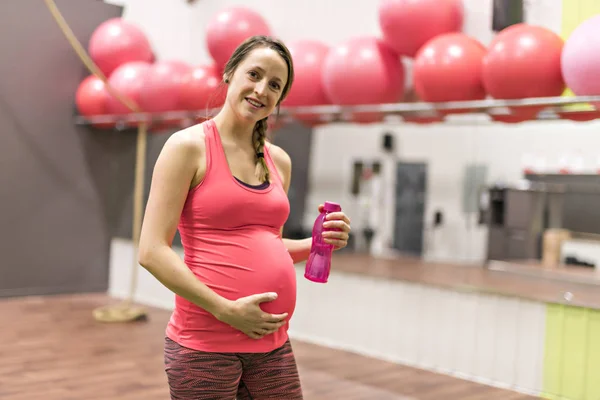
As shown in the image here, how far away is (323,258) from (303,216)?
4.90 m

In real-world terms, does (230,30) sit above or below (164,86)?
above

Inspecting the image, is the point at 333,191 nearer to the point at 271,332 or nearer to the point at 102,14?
the point at 102,14

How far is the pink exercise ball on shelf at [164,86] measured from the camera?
4816 mm

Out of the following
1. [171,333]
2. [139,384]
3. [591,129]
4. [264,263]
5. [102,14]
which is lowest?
[139,384]

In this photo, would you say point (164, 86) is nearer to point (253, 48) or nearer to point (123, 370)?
point (123, 370)

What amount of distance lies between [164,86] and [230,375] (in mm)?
3736

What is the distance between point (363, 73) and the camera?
381cm

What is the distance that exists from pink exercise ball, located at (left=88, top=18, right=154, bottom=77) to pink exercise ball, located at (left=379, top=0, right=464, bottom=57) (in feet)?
8.00

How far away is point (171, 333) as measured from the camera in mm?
1406

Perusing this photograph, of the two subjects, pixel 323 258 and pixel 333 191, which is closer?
pixel 323 258

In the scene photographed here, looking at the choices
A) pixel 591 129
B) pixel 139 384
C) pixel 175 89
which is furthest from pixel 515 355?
pixel 175 89

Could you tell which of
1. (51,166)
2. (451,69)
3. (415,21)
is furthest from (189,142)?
(51,166)

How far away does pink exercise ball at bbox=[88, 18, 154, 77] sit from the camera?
5488 millimetres

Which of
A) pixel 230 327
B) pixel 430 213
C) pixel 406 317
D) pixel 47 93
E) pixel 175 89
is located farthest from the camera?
pixel 430 213
